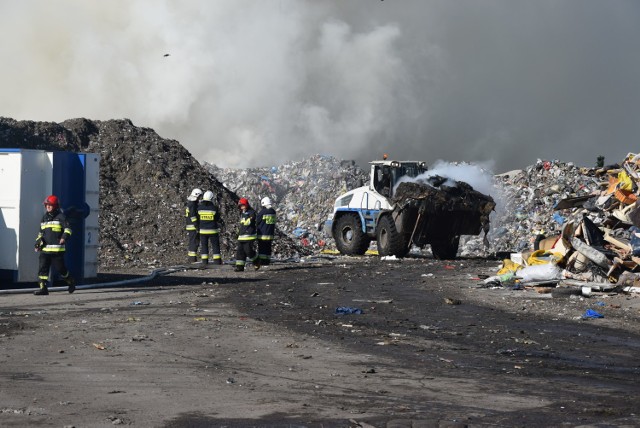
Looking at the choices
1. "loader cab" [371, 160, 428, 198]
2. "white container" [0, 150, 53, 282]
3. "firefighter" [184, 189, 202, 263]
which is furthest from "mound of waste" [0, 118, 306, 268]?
"white container" [0, 150, 53, 282]

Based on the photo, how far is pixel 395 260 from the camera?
26.7 m

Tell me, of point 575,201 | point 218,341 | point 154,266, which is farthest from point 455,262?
point 218,341

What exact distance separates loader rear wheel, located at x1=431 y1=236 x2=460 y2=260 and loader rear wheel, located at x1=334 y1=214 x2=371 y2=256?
200cm

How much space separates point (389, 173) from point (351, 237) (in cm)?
227

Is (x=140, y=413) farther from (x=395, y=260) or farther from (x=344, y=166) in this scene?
(x=344, y=166)

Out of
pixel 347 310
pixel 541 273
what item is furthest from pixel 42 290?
pixel 541 273

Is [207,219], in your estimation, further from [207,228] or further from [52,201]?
[52,201]

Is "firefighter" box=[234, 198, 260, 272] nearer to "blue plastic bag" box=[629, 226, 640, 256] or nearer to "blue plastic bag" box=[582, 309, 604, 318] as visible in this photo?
"blue plastic bag" box=[629, 226, 640, 256]

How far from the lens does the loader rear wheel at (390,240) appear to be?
2688 cm

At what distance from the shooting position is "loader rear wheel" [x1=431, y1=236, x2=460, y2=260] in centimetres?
2770

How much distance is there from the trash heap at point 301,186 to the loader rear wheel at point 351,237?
5.22 metres

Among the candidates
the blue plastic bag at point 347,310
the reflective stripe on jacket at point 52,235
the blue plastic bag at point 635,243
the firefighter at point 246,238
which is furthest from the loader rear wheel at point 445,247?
the reflective stripe on jacket at point 52,235

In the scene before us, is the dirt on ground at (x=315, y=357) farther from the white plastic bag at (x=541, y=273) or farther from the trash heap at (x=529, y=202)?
the trash heap at (x=529, y=202)

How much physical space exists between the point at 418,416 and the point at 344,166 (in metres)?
33.7
